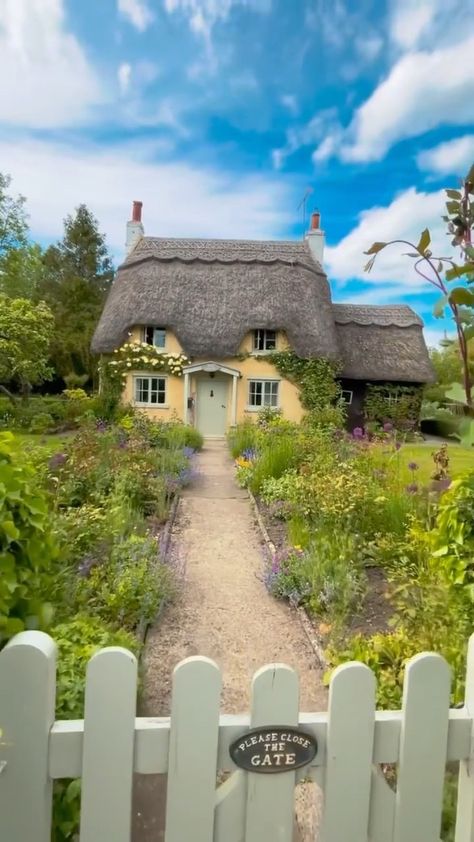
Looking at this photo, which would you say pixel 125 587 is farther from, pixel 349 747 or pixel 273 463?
pixel 273 463

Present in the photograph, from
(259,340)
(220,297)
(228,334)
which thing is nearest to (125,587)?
(228,334)

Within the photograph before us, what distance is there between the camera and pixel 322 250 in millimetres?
19438

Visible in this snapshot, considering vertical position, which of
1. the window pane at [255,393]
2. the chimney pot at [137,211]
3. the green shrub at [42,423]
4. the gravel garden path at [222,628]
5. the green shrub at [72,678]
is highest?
the chimney pot at [137,211]

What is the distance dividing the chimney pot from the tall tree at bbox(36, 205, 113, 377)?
33.6ft

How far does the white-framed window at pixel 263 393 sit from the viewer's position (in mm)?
16297

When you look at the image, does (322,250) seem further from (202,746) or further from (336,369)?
(202,746)

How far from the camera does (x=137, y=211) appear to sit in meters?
19.7

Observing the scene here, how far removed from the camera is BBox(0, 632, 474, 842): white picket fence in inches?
41.8

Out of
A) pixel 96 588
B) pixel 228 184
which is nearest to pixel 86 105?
pixel 228 184

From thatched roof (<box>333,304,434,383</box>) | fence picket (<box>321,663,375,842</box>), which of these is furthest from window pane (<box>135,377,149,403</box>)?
fence picket (<box>321,663,375,842</box>)

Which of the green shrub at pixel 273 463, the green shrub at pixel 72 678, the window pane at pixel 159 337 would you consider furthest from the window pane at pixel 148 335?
the green shrub at pixel 72 678

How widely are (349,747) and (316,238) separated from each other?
20.3 metres

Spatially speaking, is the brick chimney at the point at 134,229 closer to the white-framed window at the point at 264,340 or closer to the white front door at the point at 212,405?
the white-framed window at the point at 264,340

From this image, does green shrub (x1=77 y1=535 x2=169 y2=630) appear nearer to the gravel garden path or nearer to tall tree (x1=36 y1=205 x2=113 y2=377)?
the gravel garden path
